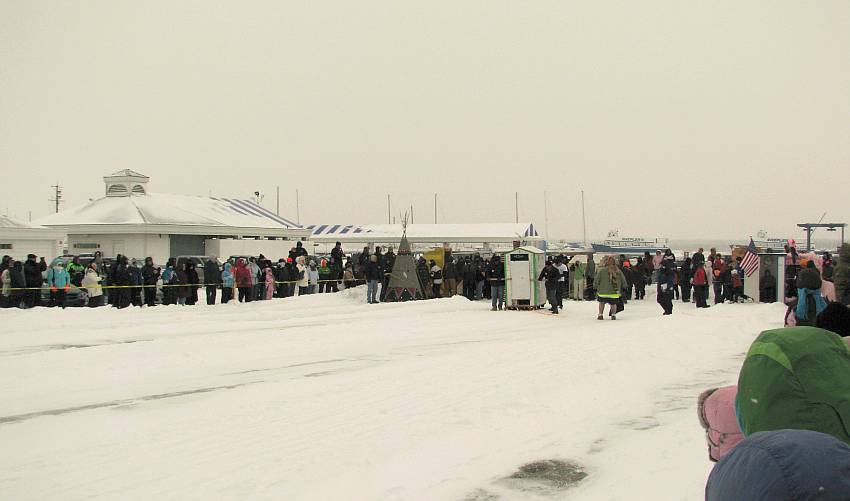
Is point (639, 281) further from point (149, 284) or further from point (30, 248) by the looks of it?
point (30, 248)

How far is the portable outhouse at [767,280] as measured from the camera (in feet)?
78.2

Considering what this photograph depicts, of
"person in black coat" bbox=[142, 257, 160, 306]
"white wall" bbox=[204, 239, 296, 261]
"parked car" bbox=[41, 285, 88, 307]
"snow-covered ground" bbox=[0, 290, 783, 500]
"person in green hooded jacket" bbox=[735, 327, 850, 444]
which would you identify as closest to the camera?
"person in green hooded jacket" bbox=[735, 327, 850, 444]

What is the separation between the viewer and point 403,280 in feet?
82.4

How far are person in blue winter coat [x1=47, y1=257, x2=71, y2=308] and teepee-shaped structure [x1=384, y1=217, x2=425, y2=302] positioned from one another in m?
9.70

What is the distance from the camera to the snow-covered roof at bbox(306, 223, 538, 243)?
199 ft

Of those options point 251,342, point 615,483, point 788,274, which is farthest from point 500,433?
point 788,274

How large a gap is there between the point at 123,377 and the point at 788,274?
1399cm

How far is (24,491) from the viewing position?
591 cm

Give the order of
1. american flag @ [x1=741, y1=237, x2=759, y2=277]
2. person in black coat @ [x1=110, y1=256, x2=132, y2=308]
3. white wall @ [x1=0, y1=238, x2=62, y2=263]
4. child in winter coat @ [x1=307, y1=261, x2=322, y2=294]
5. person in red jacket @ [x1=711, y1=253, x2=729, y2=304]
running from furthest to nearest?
white wall @ [x1=0, y1=238, x2=62, y2=263], child in winter coat @ [x1=307, y1=261, x2=322, y2=294], person in red jacket @ [x1=711, y1=253, x2=729, y2=304], american flag @ [x1=741, y1=237, x2=759, y2=277], person in black coat @ [x1=110, y1=256, x2=132, y2=308]

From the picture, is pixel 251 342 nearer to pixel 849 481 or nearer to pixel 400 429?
pixel 400 429

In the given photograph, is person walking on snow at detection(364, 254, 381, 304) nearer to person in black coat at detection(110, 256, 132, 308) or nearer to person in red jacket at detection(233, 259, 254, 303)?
person in red jacket at detection(233, 259, 254, 303)

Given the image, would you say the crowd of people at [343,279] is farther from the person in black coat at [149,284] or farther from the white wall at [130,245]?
the white wall at [130,245]

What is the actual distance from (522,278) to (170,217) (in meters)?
25.6

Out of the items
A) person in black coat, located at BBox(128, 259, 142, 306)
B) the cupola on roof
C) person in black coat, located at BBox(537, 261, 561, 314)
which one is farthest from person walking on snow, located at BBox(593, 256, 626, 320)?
the cupola on roof
